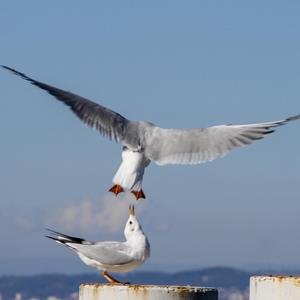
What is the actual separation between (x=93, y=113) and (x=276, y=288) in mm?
3898

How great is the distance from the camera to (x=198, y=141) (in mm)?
15289

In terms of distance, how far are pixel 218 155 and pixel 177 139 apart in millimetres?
628

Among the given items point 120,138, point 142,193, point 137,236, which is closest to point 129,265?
point 137,236

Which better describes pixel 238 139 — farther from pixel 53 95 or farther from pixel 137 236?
pixel 137 236

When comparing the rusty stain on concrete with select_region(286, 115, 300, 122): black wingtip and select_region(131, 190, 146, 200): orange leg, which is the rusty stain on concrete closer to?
select_region(131, 190, 146, 200): orange leg

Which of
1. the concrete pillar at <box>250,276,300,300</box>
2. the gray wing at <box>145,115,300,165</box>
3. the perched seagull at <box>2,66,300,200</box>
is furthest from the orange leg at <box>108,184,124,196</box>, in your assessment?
the concrete pillar at <box>250,276,300,300</box>

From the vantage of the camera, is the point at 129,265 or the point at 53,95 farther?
the point at 53,95

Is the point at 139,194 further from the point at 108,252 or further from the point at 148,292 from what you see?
the point at 148,292

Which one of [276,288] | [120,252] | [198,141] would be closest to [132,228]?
[120,252]

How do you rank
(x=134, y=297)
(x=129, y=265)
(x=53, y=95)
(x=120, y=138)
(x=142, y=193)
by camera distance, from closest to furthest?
(x=134, y=297), (x=129, y=265), (x=142, y=193), (x=120, y=138), (x=53, y=95)

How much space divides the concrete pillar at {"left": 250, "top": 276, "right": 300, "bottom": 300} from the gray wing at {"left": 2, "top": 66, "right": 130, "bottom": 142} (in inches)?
112

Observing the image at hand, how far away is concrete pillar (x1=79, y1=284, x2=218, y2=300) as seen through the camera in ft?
38.5

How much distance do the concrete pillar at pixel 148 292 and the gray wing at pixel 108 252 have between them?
0.58 m

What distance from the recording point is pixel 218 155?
15406mm
